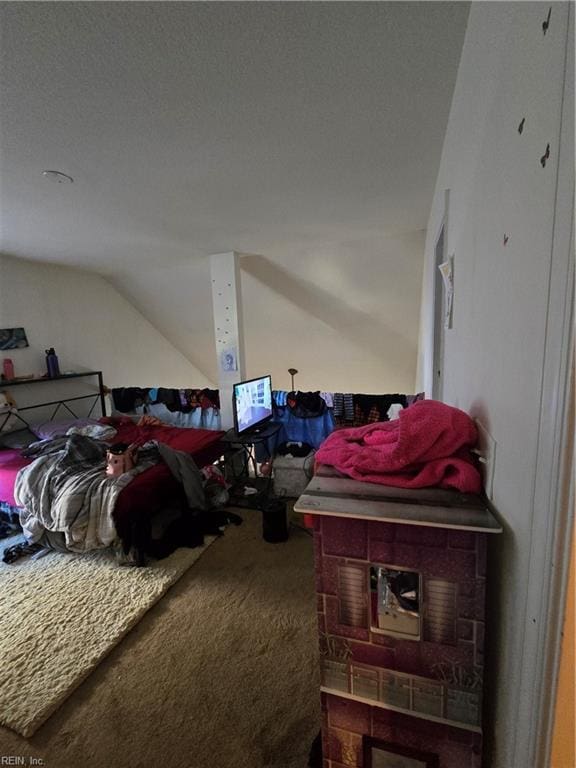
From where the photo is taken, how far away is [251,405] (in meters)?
2.95

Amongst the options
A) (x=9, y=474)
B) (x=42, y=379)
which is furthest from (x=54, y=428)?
(x=9, y=474)

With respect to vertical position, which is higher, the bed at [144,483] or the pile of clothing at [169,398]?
the pile of clothing at [169,398]

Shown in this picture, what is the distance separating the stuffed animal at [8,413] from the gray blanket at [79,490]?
1064 mm

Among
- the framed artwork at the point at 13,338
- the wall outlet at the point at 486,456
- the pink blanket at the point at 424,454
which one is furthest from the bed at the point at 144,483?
the wall outlet at the point at 486,456

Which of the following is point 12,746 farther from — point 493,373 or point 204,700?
point 493,373

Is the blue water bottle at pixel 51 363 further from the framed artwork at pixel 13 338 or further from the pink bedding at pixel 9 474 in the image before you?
the pink bedding at pixel 9 474

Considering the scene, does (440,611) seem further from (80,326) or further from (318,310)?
(80,326)

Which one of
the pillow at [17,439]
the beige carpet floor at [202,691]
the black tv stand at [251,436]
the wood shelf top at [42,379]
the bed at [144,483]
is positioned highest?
the wood shelf top at [42,379]

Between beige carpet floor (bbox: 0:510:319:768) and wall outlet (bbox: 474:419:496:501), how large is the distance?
1.26 metres

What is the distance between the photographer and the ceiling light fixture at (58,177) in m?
1.82

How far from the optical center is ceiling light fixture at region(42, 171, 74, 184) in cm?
182

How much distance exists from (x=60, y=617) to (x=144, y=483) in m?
0.81

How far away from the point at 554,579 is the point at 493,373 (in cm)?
42

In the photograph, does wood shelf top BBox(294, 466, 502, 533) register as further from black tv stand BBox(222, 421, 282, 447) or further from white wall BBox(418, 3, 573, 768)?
black tv stand BBox(222, 421, 282, 447)
